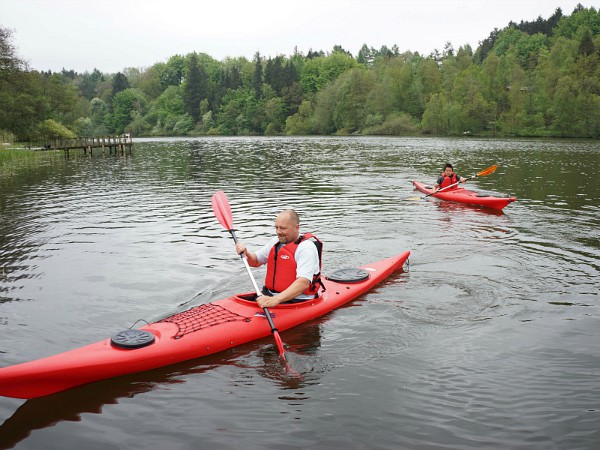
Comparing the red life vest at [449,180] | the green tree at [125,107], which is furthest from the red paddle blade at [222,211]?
the green tree at [125,107]

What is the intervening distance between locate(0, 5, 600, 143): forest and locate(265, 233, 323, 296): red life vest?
38.6 meters

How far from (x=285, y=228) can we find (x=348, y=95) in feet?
263

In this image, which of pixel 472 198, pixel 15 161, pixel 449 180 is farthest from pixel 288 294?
pixel 15 161

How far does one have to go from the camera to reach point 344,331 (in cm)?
637

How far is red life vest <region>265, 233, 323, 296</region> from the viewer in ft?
19.9

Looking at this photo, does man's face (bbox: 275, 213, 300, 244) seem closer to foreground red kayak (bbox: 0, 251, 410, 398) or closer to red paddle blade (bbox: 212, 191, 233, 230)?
foreground red kayak (bbox: 0, 251, 410, 398)

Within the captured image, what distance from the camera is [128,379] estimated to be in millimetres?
5242

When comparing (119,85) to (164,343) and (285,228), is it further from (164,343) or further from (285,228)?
(164,343)

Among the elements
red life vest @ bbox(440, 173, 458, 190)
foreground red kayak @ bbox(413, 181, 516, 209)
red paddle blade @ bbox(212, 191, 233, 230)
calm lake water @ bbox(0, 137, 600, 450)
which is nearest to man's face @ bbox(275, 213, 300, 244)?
calm lake water @ bbox(0, 137, 600, 450)

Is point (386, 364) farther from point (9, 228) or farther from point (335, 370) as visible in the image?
point (9, 228)

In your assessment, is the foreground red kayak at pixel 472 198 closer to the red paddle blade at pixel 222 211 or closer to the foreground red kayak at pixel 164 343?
the foreground red kayak at pixel 164 343

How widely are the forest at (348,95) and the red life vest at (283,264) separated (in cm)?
3856

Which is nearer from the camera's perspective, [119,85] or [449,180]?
[449,180]

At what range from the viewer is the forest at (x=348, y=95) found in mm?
57188
